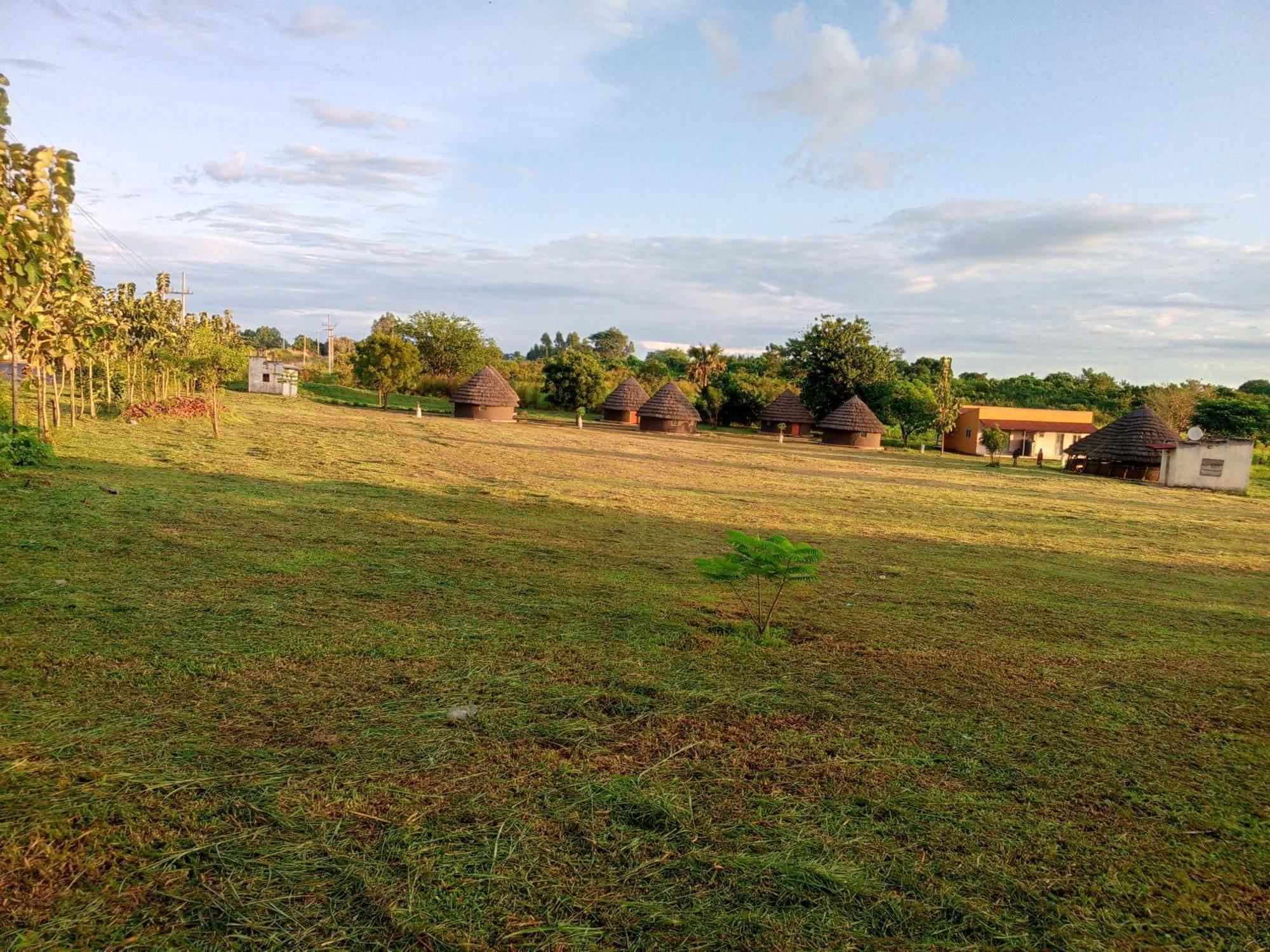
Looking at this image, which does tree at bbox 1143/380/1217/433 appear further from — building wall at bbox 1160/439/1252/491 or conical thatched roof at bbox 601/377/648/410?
conical thatched roof at bbox 601/377/648/410

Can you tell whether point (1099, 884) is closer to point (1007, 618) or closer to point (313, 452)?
point (1007, 618)

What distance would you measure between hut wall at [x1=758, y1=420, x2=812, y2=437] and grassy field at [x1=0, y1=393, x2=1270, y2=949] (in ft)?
113

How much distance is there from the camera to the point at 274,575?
6.19 meters

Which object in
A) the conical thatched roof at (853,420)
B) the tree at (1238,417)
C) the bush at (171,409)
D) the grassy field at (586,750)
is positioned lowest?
the grassy field at (586,750)

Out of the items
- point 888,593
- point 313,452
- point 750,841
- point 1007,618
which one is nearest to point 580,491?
point 313,452

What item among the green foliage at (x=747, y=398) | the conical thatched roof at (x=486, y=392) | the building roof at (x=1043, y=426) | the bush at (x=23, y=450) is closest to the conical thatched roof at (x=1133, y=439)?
the building roof at (x=1043, y=426)

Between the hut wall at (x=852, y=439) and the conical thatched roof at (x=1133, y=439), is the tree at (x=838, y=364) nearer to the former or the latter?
the hut wall at (x=852, y=439)

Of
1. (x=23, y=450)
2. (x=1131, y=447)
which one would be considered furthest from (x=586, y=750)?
(x=1131, y=447)

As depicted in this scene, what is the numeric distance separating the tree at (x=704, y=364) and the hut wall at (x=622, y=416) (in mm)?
15185

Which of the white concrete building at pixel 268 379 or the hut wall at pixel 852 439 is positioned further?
the white concrete building at pixel 268 379

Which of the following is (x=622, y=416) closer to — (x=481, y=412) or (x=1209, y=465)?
(x=481, y=412)

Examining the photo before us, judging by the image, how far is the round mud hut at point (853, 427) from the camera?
39.2m

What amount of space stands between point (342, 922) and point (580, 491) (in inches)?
477

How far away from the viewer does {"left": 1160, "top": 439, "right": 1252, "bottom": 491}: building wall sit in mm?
25844
